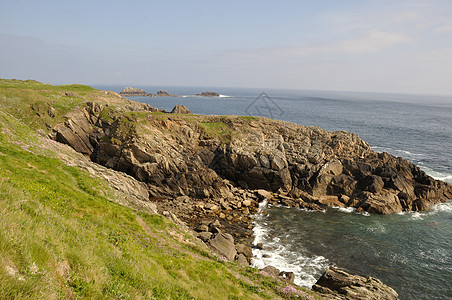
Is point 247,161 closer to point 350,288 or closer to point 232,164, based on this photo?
point 232,164

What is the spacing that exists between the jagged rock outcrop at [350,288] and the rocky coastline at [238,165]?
50.4 ft

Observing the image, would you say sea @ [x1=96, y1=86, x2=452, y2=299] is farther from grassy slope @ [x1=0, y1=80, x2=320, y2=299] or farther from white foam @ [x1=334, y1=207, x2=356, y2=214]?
grassy slope @ [x1=0, y1=80, x2=320, y2=299]

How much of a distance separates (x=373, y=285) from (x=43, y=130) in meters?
53.8

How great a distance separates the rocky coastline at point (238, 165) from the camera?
42750 mm

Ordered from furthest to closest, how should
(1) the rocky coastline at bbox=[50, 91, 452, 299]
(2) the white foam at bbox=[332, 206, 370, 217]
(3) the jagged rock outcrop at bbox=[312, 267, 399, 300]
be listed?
(1) the rocky coastline at bbox=[50, 91, 452, 299]
(2) the white foam at bbox=[332, 206, 370, 217]
(3) the jagged rock outcrop at bbox=[312, 267, 399, 300]

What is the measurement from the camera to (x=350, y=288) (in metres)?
19.8

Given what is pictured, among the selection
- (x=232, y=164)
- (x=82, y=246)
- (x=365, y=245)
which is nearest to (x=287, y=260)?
(x=365, y=245)

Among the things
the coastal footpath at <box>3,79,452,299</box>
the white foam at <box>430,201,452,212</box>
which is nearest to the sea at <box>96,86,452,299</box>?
the white foam at <box>430,201,452,212</box>

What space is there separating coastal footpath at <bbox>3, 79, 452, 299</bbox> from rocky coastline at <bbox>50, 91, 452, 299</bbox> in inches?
6.9

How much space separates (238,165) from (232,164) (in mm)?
1218

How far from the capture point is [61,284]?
7.19 meters

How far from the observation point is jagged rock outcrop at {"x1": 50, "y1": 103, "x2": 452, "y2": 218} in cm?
4400

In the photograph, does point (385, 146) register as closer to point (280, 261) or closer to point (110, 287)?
point (280, 261)

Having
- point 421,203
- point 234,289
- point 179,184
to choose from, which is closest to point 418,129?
point 421,203
